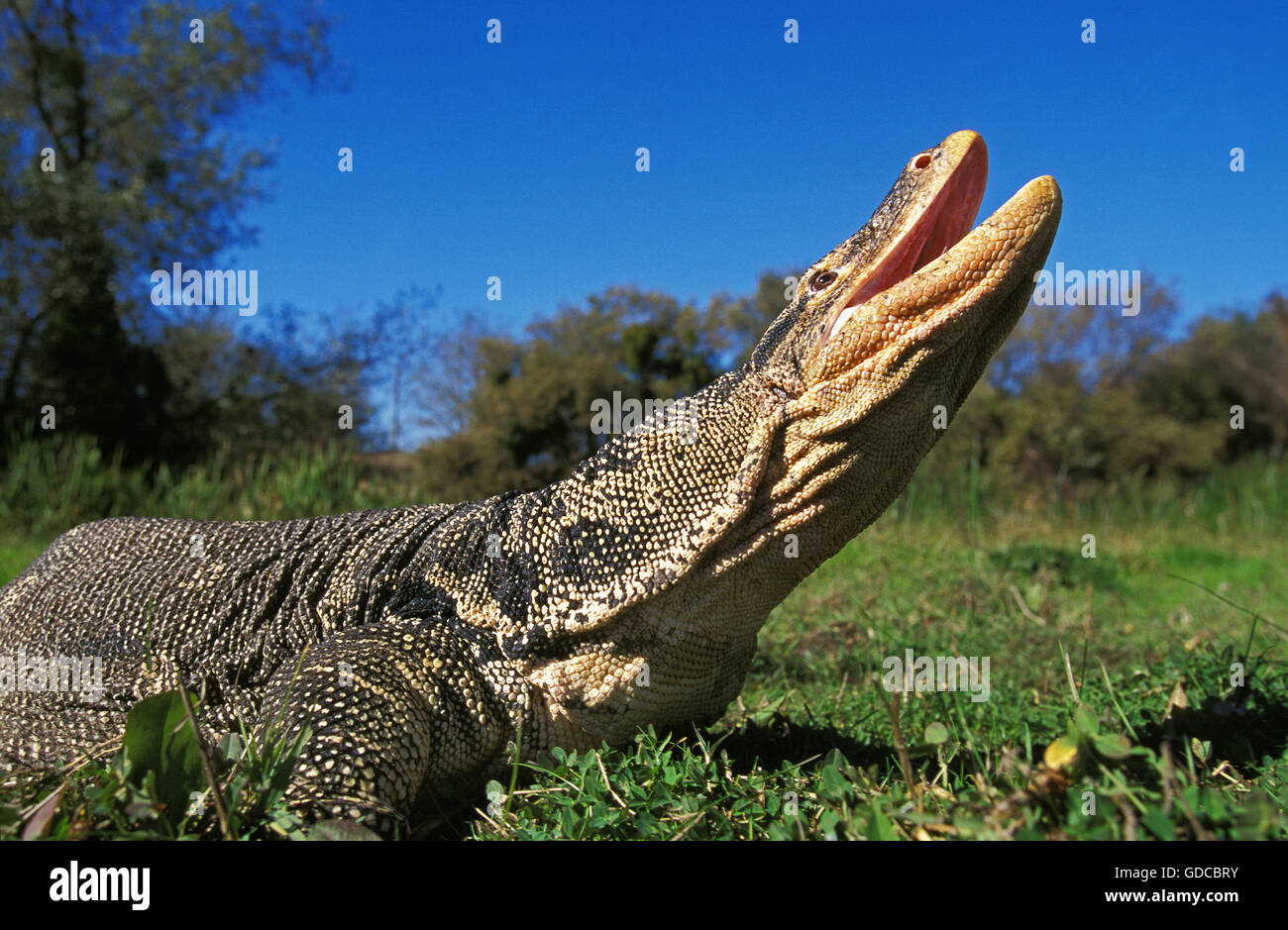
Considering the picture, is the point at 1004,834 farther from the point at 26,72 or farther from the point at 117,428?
the point at 26,72

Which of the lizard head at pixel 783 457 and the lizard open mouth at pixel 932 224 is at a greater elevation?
the lizard open mouth at pixel 932 224

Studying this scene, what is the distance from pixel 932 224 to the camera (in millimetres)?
2852

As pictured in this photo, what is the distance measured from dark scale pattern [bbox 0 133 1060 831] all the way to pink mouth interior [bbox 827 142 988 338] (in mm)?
12

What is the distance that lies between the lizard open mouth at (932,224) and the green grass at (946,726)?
1295 millimetres

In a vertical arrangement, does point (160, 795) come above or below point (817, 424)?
below

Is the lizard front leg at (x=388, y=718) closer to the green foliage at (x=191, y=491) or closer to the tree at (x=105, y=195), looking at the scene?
the green foliage at (x=191, y=491)

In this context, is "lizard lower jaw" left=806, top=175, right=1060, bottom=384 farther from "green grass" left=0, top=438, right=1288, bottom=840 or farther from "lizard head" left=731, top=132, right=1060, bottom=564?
"green grass" left=0, top=438, right=1288, bottom=840

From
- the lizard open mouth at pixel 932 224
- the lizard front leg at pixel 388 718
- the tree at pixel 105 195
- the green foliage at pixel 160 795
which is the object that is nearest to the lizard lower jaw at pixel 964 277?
the lizard open mouth at pixel 932 224

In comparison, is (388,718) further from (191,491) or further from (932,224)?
(191,491)

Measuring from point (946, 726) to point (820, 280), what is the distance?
1.89 meters

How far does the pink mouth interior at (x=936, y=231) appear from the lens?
2824 millimetres

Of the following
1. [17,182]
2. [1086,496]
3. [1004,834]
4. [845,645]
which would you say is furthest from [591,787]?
[17,182]

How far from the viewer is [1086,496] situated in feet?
54.0

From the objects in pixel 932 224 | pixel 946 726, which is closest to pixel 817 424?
pixel 932 224
